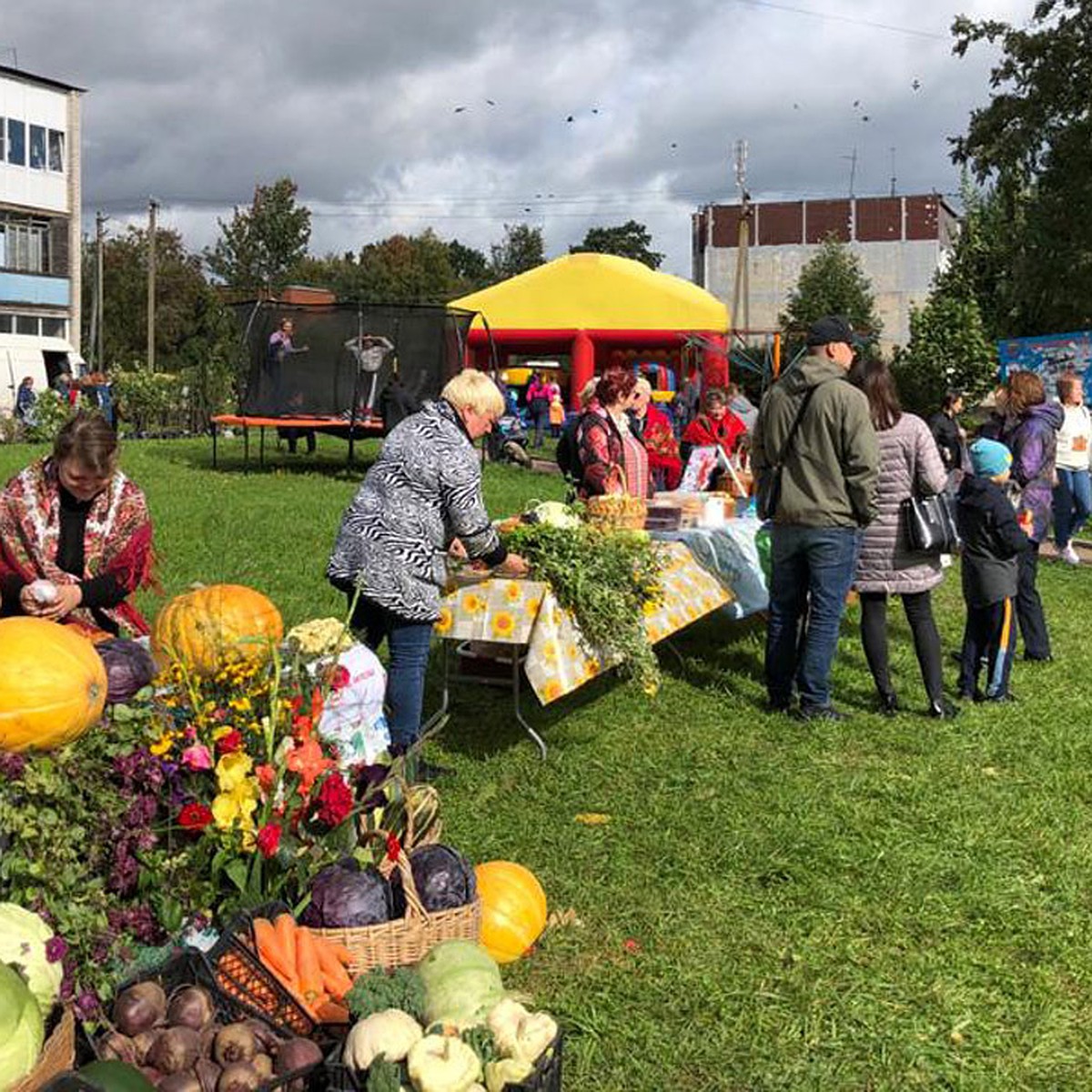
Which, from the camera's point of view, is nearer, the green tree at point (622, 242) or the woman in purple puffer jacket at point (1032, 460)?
the woman in purple puffer jacket at point (1032, 460)

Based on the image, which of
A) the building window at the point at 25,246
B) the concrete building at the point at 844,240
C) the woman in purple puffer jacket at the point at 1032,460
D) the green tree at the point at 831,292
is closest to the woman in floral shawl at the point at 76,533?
the woman in purple puffer jacket at the point at 1032,460

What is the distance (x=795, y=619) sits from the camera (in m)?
6.56

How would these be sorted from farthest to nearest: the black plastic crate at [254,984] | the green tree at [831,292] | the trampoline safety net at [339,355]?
1. the green tree at [831,292]
2. the trampoline safety net at [339,355]
3. the black plastic crate at [254,984]

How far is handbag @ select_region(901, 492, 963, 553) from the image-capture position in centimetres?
644

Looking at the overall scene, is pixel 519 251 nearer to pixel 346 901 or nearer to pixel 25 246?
pixel 25 246

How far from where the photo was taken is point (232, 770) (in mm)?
3277

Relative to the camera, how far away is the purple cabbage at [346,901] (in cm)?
325

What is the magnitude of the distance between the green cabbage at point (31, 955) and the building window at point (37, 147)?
166 feet

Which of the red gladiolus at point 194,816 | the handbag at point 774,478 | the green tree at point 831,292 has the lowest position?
the red gladiolus at point 194,816

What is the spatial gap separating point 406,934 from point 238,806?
21.1 inches

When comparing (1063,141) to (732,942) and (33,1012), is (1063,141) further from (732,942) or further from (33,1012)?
(33,1012)

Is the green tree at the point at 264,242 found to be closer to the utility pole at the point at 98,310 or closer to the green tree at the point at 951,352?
the utility pole at the point at 98,310

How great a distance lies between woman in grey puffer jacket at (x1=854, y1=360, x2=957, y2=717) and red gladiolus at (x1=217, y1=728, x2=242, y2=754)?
395 cm

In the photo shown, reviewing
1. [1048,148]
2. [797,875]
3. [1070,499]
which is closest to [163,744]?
[797,875]
